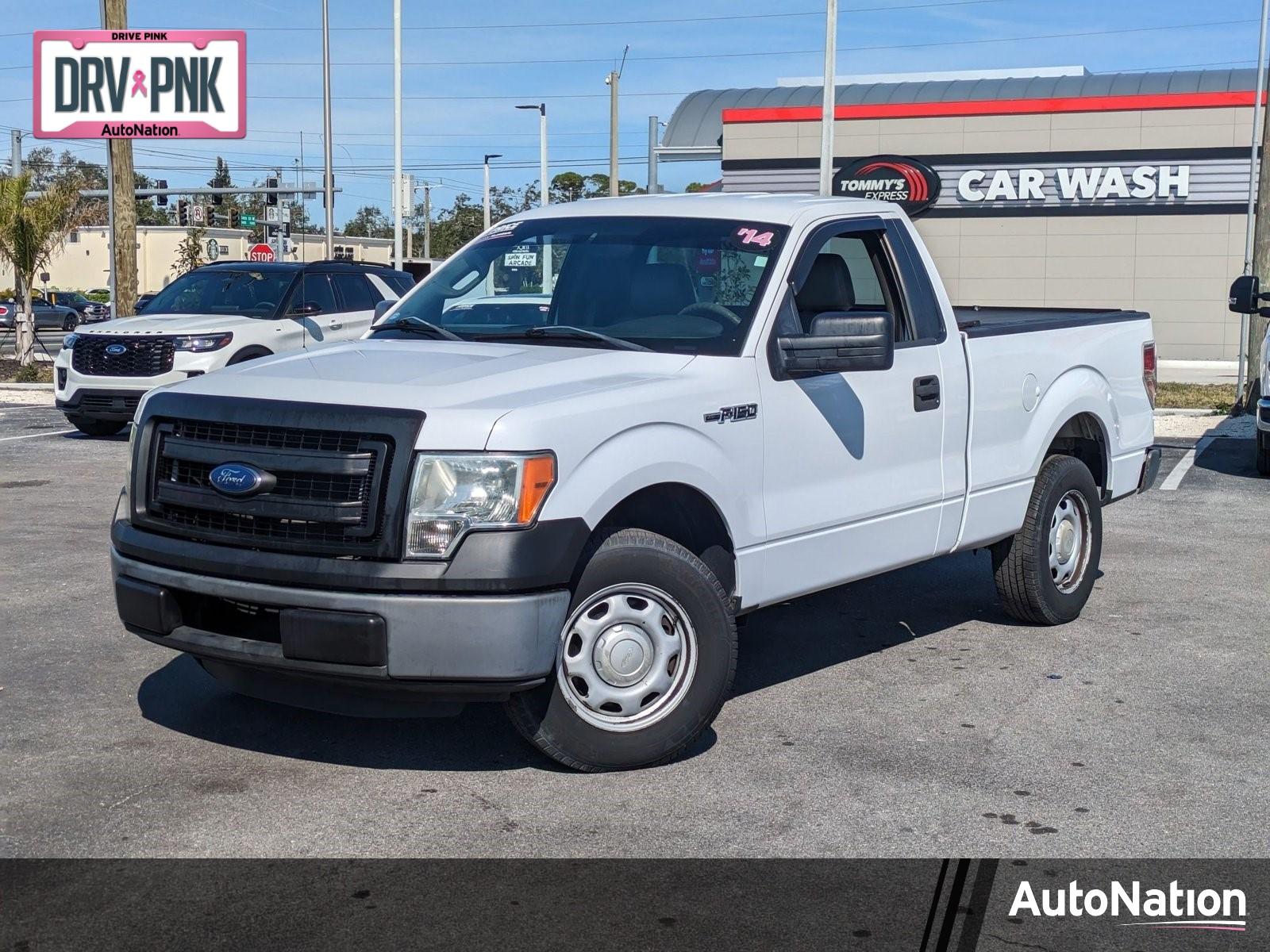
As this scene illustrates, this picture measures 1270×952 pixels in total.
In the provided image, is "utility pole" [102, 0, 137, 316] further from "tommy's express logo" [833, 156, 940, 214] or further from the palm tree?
"tommy's express logo" [833, 156, 940, 214]

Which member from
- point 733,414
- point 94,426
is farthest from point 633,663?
point 94,426

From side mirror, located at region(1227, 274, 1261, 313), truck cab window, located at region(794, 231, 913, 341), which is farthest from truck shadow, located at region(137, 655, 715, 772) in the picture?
side mirror, located at region(1227, 274, 1261, 313)

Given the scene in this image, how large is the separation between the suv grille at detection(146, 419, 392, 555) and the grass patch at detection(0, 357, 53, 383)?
19612 mm

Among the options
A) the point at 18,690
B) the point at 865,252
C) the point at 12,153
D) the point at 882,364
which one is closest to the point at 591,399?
the point at 882,364

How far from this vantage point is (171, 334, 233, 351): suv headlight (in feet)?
47.9

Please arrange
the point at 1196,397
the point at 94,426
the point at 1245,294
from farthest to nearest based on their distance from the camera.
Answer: the point at 1196,397 → the point at 94,426 → the point at 1245,294

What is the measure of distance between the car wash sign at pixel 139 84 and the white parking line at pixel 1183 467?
661 inches

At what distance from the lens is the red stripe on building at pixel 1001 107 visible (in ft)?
104

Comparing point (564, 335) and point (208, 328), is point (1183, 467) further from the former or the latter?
point (564, 335)

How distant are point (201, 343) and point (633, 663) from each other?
10679 mm

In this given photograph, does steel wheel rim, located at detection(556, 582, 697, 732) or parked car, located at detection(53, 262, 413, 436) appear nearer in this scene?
steel wheel rim, located at detection(556, 582, 697, 732)

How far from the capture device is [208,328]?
14758 millimetres

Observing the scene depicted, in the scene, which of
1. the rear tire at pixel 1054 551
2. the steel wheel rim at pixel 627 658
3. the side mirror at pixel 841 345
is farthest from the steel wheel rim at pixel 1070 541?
the steel wheel rim at pixel 627 658

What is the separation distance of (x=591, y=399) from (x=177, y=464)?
1.42m
